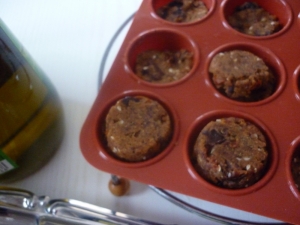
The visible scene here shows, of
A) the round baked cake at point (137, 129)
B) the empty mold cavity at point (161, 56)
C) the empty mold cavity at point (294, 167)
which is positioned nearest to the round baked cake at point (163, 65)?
the empty mold cavity at point (161, 56)

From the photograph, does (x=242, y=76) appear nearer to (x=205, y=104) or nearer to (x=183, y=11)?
(x=205, y=104)

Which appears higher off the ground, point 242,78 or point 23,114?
point 23,114

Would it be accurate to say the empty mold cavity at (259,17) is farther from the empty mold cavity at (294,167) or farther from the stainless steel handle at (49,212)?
the stainless steel handle at (49,212)

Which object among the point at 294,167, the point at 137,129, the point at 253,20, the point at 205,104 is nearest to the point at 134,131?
the point at 137,129

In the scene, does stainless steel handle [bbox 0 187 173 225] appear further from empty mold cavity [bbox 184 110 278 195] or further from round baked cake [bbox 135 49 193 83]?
round baked cake [bbox 135 49 193 83]

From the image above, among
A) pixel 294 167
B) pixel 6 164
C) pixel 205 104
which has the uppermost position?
pixel 6 164
